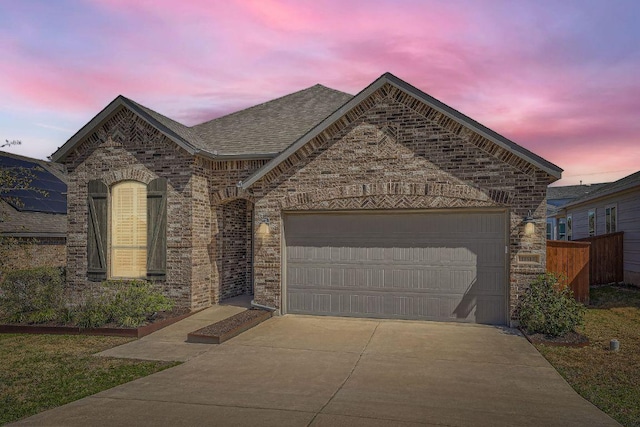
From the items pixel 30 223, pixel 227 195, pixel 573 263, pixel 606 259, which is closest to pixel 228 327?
pixel 227 195

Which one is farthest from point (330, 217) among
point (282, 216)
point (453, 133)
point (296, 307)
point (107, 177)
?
point (107, 177)

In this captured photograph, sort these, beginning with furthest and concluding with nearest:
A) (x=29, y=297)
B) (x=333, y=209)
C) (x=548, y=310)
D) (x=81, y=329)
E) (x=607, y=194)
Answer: (x=607, y=194) < (x=333, y=209) < (x=29, y=297) < (x=81, y=329) < (x=548, y=310)

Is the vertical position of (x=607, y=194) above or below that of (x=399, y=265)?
above

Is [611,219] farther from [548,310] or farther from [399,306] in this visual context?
[399,306]

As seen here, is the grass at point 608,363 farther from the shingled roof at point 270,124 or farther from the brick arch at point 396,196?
the shingled roof at point 270,124

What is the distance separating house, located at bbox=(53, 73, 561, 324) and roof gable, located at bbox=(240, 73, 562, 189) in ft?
0.10

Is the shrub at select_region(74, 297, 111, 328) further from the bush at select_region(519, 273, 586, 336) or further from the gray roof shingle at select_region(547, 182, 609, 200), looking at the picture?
the gray roof shingle at select_region(547, 182, 609, 200)

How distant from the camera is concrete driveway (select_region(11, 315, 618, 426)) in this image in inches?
223

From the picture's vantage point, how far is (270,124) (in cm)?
1576

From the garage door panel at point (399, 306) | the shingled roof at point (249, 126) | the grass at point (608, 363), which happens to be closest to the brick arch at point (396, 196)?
the shingled roof at point (249, 126)

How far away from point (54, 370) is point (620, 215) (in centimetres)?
1923

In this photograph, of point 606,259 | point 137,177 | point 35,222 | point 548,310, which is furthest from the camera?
point 35,222

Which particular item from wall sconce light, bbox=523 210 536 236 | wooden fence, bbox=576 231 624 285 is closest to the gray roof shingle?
wooden fence, bbox=576 231 624 285

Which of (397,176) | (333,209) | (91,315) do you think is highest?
(397,176)
